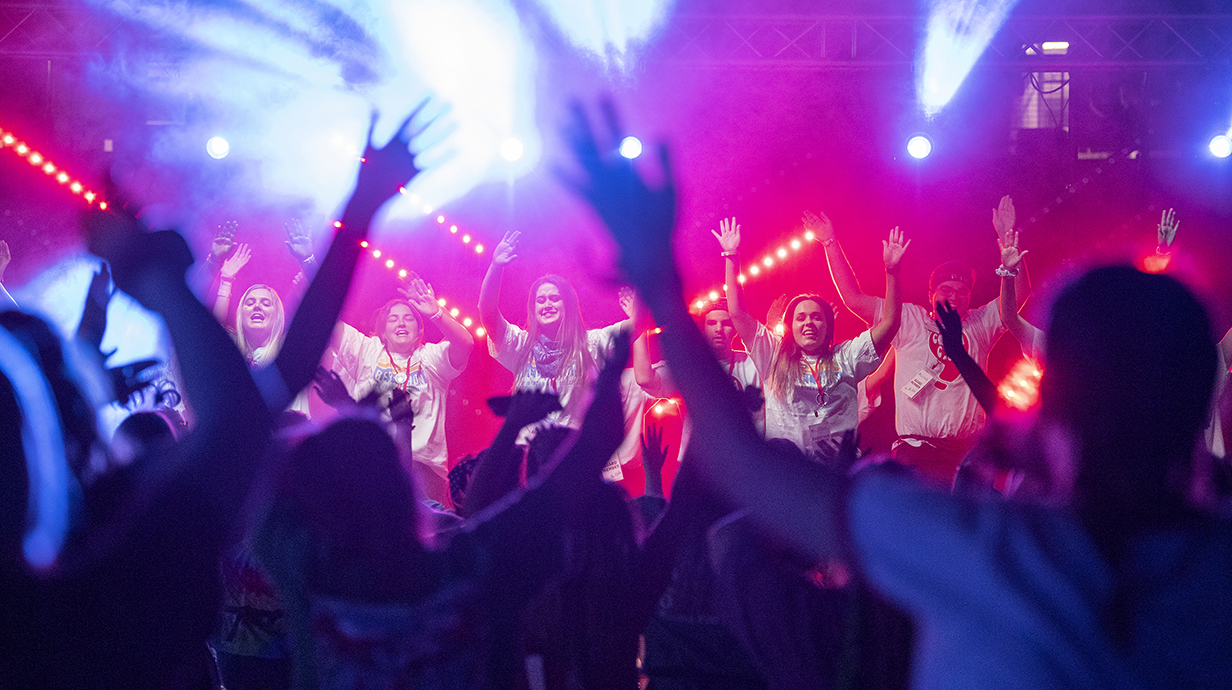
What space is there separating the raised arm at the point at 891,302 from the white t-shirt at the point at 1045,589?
484cm

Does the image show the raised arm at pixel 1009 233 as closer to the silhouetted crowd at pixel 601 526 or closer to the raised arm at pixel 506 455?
the silhouetted crowd at pixel 601 526

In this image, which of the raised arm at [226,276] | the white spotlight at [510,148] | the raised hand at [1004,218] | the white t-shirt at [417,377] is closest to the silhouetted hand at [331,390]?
the white t-shirt at [417,377]

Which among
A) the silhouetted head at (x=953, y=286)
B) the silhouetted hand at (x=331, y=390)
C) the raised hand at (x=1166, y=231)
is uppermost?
the raised hand at (x=1166, y=231)

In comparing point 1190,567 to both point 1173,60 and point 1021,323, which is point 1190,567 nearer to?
point 1021,323

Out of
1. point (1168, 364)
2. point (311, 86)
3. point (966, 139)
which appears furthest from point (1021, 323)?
point (311, 86)

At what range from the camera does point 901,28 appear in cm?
697

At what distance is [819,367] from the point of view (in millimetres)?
5699

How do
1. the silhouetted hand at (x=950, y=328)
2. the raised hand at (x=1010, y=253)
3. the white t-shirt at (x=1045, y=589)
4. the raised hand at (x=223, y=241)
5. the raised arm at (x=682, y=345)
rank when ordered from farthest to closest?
the raised hand at (x=223, y=241) → the raised hand at (x=1010, y=253) → the silhouetted hand at (x=950, y=328) → the raised arm at (x=682, y=345) → the white t-shirt at (x=1045, y=589)

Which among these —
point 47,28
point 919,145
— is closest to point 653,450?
point 919,145

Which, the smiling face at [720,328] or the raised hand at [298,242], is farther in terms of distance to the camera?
the raised hand at [298,242]

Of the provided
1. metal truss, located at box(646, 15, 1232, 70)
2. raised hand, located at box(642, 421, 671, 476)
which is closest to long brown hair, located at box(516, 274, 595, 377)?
metal truss, located at box(646, 15, 1232, 70)

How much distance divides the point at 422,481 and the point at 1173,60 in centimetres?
652

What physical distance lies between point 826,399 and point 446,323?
8.72ft

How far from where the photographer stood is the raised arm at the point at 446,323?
20.3 ft
